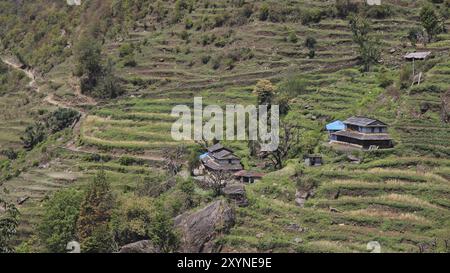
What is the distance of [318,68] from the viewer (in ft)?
186

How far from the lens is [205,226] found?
3634 cm

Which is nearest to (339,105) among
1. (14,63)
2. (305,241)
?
(305,241)

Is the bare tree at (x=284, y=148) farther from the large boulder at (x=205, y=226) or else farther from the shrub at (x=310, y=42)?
the shrub at (x=310, y=42)

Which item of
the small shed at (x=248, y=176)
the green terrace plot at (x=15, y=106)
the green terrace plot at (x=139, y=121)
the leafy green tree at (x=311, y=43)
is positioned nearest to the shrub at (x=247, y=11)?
the leafy green tree at (x=311, y=43)

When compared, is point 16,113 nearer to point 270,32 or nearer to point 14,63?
point 14,63

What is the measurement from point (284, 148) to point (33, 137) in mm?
23836

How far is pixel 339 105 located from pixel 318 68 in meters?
8.38

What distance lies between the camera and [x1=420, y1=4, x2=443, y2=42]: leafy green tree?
54531 mm

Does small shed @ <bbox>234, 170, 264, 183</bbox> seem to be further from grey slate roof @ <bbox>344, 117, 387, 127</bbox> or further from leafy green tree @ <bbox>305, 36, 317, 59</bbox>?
leafy green tree @ <bbox>305, 36, 317, 59</bbox>

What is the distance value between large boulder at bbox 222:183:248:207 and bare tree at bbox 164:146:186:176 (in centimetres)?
749

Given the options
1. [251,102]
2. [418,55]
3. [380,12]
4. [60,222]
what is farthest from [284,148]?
[380,12]

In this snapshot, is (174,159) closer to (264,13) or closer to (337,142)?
(337,142)

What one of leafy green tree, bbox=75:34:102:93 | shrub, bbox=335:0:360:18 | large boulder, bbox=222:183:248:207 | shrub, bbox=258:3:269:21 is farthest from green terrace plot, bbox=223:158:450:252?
leafy green tree, bbox=75:34:102:93

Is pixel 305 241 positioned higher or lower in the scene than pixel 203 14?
lower
